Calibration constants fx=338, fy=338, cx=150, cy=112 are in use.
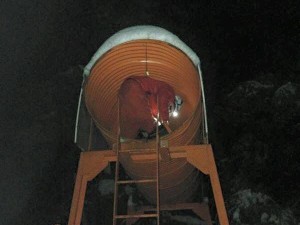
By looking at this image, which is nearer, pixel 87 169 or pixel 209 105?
pixel 87 169

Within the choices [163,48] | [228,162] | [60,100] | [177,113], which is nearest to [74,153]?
[60,100]

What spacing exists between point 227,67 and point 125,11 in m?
5.72

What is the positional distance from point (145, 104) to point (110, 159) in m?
1.46

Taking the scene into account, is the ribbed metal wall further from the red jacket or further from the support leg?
the support leg

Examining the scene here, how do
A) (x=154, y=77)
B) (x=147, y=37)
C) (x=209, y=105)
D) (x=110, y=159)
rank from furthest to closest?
(x=209, y=105) → (x=154, y=77) → (x=147, y=37) → (x=110, y=159)

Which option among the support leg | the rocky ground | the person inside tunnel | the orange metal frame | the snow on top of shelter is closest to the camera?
the orange metal frame

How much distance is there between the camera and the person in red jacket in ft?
19.0

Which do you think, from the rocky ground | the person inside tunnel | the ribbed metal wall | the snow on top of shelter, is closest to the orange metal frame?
the ribbed metal wall

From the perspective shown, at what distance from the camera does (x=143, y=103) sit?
19.9 feet

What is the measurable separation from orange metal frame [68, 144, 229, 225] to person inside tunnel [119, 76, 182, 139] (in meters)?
0.96

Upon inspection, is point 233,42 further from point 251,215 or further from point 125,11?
point 251,215

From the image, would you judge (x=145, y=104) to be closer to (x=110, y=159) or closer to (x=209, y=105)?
(x=110, y=159)

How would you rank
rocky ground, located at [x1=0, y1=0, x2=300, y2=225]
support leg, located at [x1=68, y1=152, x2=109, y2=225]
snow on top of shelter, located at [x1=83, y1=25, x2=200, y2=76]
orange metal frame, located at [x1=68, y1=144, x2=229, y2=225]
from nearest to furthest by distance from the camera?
1. orange metal frame, located at [x1=68, y1=144, x2=229, y2=225]
2. support leg, located at [x1=68, y1=152, x2=109, y2=225]
3. snow on top of shelter, located at [x1=83, y1=25, x2=200, y2=76]
4. rocky ground, located at [x1=0, y1=0, x2=300, y2=225]

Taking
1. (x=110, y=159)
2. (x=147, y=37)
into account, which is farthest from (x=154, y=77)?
(x=110, y=159)
